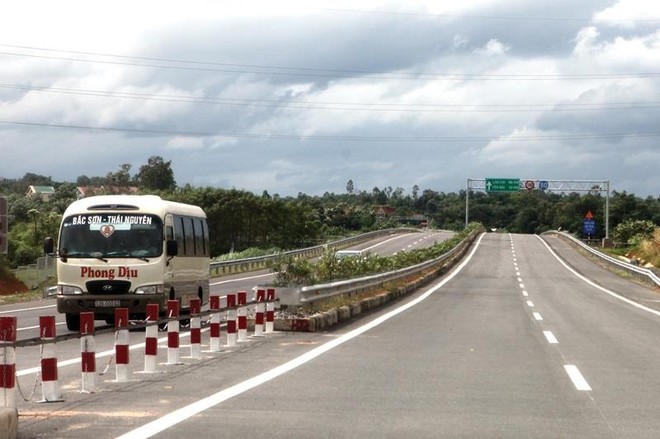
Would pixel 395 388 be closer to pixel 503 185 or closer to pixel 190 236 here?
pixel 190 236

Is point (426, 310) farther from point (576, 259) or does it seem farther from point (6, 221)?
point (576, 259)

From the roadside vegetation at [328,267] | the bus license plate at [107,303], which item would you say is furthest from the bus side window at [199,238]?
the bus license plate at [107,303]

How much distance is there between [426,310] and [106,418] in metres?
18.6

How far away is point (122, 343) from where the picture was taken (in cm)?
1160

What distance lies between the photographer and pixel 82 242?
821 inches

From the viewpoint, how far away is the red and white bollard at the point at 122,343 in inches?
456

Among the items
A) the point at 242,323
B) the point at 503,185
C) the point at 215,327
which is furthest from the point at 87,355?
the point at 503,185

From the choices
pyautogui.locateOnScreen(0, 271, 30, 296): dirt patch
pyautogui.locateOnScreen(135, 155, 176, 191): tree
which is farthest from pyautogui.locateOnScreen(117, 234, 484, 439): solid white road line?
pyautogui.locateOnScreen(135, 155, 176, 191): tree

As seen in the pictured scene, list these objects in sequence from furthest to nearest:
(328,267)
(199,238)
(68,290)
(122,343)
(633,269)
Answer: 1. (633,269)
2. (328,267)
3. (199,238)
4. (68,290)
5. (122,343)

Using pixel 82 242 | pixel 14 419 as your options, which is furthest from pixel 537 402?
pixel 82 242

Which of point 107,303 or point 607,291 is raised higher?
point 107,303

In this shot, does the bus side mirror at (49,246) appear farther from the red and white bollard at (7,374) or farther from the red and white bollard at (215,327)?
the red and white bollard at (7,374)

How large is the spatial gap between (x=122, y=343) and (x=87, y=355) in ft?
2.67

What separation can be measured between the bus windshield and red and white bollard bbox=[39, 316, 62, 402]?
35.1 feet
